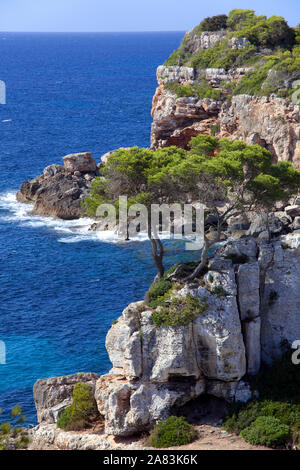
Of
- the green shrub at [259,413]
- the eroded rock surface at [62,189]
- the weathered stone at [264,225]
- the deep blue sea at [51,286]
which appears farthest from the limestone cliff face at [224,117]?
the green shrub at [259,413]

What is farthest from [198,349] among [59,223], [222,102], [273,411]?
[222,102]

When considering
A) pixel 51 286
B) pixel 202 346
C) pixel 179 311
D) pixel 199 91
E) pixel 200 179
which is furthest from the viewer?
pixel 199 91

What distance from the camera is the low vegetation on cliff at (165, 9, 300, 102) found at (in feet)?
266

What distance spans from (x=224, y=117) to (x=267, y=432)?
192ft

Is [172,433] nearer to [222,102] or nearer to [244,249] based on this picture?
[244,249]

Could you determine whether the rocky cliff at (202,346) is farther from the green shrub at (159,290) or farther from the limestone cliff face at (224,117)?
the limestone cliff face at (224,117)

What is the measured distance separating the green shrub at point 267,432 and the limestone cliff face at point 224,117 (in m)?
46.1

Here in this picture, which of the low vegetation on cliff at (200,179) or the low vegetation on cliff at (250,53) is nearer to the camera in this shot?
the low vegetation on cliff at (200,179)

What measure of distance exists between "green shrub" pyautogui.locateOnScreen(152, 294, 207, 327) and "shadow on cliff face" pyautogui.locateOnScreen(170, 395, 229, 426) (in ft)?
17.0

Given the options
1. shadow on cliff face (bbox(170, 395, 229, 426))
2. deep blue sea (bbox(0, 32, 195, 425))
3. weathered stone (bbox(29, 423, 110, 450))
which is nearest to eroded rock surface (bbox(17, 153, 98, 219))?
deep blue sea (bbox(0, 32, 195, 425))

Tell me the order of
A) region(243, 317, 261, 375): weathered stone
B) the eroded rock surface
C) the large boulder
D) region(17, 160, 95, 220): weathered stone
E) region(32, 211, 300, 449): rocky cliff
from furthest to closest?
the large boulder < the eroded rock surface < region(17, 160, 95, 220): weathered stone < region(243, 317, 261, 375): weathered stone < region(32, 211, 300, 449): rocky cliff

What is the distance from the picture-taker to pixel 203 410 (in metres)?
38.2

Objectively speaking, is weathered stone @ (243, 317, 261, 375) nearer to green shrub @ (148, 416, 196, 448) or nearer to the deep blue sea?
green shrub @ (148, 416, 196, 448)

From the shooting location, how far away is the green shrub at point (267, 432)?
3466cm
